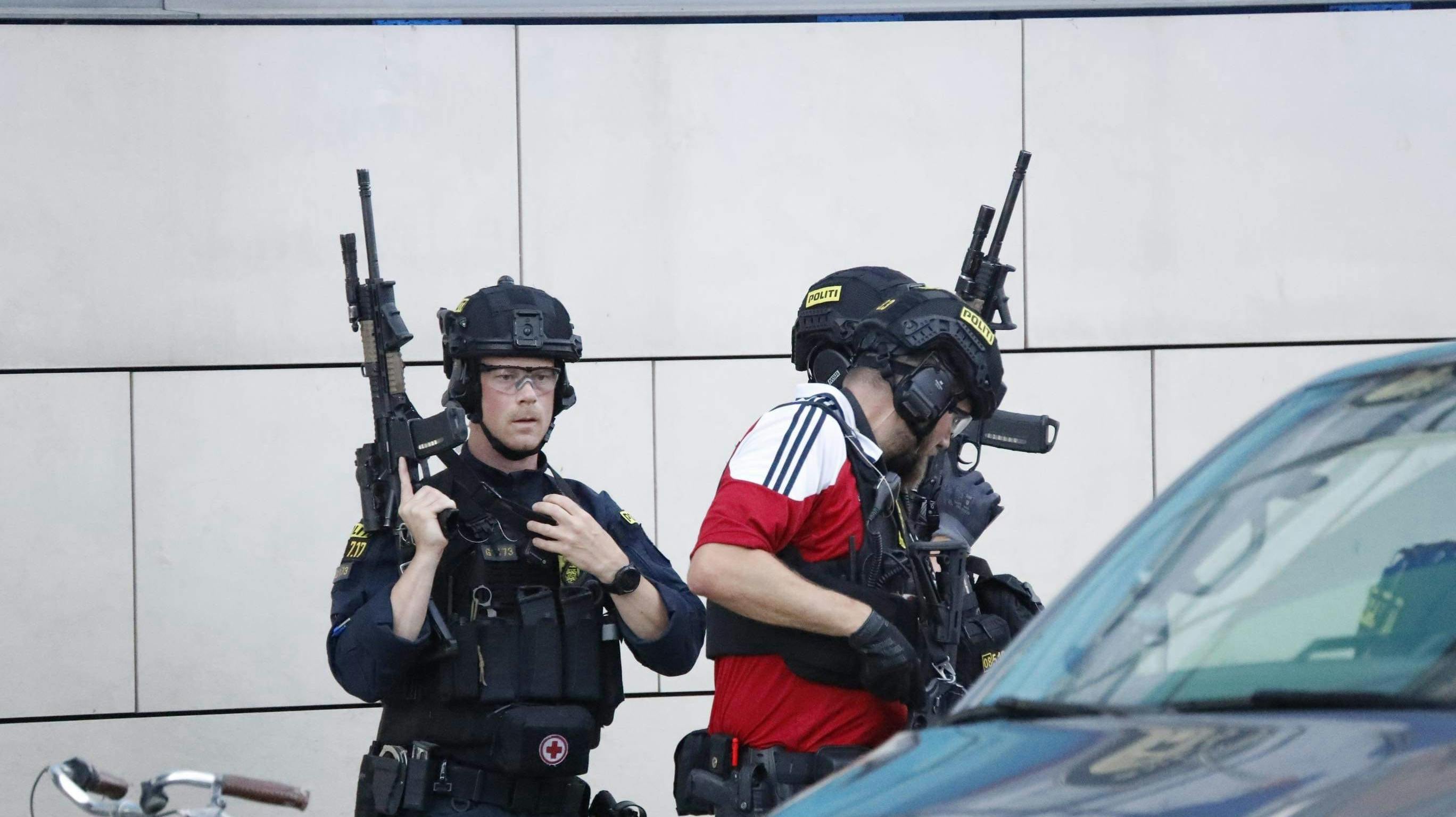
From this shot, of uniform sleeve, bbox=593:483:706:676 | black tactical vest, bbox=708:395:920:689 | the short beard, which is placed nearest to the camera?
black tactical vest, bbox=708:395:920:689

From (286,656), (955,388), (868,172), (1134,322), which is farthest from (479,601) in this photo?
(1134,322)

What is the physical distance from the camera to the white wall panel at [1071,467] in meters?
6.32

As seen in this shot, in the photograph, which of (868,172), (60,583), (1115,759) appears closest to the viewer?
(1115,759)

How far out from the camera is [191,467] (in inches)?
233

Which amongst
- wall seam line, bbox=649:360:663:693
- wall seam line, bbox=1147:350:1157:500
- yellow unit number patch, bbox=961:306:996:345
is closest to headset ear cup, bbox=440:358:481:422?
yellow unit number patch, bbox=961:306:996:345

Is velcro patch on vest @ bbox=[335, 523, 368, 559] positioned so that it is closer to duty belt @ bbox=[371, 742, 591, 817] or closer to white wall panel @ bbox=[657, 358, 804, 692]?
duty belt @ bbox=[371, 742, 591, 817]

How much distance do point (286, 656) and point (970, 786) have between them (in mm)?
4497

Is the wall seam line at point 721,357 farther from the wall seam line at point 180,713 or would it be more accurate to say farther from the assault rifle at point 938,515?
the wall seam line at point 180,713

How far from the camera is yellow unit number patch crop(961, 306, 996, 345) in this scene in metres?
3.82

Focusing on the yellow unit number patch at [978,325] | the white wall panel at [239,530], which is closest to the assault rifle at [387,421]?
the yellow unit number patch at [978,325]

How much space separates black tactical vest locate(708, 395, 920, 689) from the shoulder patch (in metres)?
0.96

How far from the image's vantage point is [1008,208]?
17.1 feet

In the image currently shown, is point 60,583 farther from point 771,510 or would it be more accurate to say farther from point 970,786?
point 970,786

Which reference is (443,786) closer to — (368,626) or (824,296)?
(368,626)
